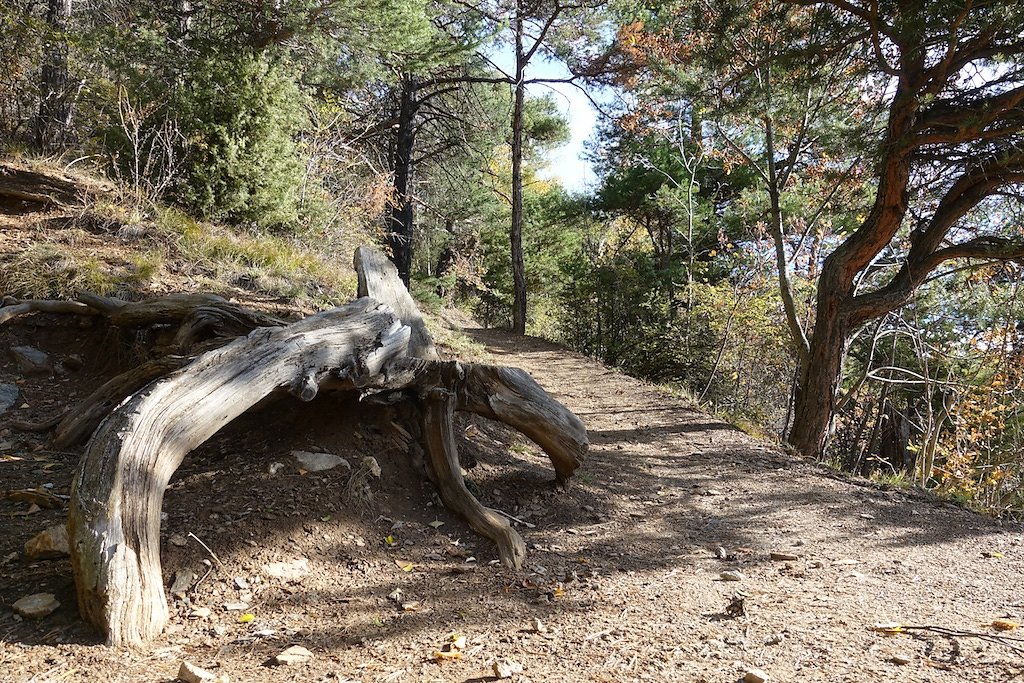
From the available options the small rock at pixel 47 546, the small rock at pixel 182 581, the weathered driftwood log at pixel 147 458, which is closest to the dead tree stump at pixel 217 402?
the weathered driftwood log at pixel 147 458

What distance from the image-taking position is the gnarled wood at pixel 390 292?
4.64 m

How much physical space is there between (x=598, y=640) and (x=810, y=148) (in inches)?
350

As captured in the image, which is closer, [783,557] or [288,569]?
[288,569]

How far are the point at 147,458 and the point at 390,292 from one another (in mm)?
2561

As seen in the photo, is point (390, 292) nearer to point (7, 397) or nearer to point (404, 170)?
point (7, 397)

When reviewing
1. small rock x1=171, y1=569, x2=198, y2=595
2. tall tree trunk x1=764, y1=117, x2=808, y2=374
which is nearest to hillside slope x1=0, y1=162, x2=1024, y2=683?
small rock x1=171, y1=569, x2=198, y2=595

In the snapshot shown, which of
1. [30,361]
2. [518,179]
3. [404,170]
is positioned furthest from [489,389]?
[404,170]

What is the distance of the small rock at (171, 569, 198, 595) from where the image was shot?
8.30 ft

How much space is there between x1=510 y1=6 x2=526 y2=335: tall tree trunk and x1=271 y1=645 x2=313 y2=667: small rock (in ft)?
40.8

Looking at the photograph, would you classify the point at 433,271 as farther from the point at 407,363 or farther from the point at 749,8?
the point at 407,363

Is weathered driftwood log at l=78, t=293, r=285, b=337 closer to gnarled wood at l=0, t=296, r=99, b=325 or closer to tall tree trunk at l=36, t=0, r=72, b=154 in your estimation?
gnarled wood at l=0, t=296, r=99, b=325

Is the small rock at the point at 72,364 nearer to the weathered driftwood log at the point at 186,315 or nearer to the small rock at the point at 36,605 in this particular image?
the weathered driftwood log at the point at 186,315

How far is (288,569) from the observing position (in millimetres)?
2809

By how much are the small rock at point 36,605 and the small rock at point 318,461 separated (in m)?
1.26
